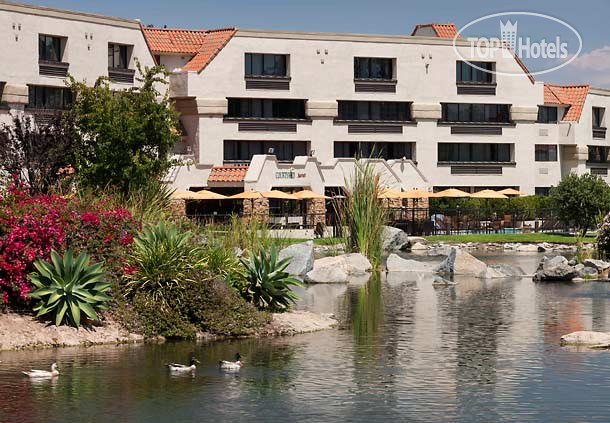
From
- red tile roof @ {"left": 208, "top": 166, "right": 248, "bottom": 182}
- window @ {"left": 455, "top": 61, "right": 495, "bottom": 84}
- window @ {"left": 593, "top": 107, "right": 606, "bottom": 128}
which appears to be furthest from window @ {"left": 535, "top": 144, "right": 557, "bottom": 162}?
red tile roof @ {"left": 208, "top": 166, "right": 248, "bottom": 182}

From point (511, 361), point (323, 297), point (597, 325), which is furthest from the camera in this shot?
point (323, 297)

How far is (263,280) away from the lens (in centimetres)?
2786

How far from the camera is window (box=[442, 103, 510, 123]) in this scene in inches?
3629

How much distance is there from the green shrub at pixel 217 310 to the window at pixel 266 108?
58781 millimetres

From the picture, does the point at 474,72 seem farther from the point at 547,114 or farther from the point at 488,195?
the point at 488,195

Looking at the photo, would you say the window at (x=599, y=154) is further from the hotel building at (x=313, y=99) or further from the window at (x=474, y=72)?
the window at (x=474, y=72)

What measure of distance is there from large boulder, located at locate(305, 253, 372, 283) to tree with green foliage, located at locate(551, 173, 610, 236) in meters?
34.0

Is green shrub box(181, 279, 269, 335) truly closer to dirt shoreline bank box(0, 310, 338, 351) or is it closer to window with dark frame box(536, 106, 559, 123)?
dirt shoreline bank box(0, 310, 338, 351)

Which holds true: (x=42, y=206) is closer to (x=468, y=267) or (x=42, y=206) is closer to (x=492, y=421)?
(x=492, y=421)

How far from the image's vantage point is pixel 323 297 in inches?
1473

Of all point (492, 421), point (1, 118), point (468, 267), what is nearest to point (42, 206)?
point (492, 421)

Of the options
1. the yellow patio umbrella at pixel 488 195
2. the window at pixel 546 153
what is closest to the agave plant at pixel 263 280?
the yellow patio umbrella at pixel 488 195

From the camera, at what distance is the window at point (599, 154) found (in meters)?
104

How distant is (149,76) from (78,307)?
1134 inches
